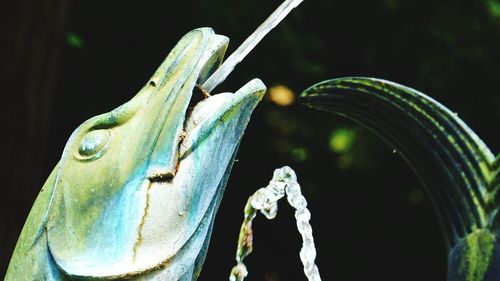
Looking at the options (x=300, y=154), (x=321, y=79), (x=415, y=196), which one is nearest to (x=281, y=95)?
(x=321, y=79)

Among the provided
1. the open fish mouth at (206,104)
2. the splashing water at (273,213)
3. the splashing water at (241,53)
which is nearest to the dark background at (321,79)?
the splashing water at (273,213)

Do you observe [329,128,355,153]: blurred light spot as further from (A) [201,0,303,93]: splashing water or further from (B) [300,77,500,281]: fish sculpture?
(B) [300,77,500,281]: fish sculpture

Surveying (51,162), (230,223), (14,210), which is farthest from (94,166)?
(230,223)

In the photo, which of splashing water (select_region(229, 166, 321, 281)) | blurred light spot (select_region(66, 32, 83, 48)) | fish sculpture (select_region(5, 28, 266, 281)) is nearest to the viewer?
fish sculpture (select_region(5, 28, 266, 281))

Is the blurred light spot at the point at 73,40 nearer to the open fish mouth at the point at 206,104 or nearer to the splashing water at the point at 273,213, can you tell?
the splashing water at the point at 273,213

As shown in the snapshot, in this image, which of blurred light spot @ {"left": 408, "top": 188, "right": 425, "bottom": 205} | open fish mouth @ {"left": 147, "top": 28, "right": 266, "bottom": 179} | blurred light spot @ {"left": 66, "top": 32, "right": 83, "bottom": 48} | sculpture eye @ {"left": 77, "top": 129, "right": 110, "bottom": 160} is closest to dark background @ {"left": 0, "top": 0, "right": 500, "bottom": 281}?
blurred light spot @ {"left": 408, "top": 188, "right": 425, "bottom": 205}

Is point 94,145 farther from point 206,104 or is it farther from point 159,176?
point 206,104
